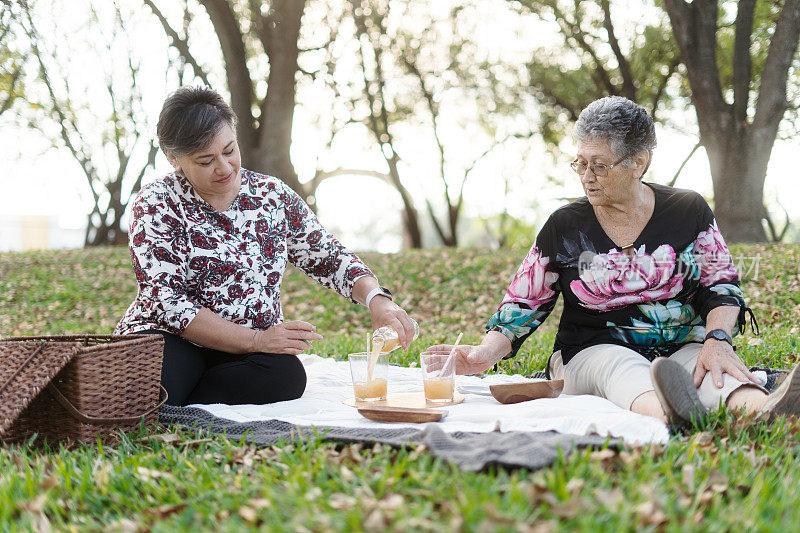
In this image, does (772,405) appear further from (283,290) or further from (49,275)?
Answer: (49,275)

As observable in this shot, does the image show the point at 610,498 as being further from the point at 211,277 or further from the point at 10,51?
the point at 10,51

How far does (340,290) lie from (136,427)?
53.5 inches

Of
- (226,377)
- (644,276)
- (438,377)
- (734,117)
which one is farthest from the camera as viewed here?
(734,117)

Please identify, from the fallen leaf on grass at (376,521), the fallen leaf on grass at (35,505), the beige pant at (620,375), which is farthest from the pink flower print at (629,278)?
the fallen leaf on grass at (35,505)

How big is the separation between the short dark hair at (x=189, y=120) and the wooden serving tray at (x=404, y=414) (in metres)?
1.51

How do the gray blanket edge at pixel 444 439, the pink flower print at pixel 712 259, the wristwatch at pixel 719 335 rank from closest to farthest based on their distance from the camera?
1. the gray blanket edge at pixel 444 439
2. the wristwatch at pixel 719 335
3. the pink flower print at pixel 712 259

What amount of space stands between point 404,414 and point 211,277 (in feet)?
4.18

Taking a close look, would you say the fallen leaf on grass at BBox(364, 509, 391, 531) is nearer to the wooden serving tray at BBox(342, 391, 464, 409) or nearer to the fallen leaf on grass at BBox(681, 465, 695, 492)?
the fallen leaf on grass at BBox(681, 465, 695, 492)

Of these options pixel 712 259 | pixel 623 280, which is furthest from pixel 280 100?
pixel 712 259

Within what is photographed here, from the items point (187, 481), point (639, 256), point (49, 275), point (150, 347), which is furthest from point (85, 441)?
point (49, 275)

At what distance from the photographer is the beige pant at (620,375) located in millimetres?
2986

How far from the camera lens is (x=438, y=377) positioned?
10.4 ft

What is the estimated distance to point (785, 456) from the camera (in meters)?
2.50

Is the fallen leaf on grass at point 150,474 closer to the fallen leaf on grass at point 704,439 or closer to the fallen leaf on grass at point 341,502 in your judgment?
the fallen leaf on grass at point 341,502
